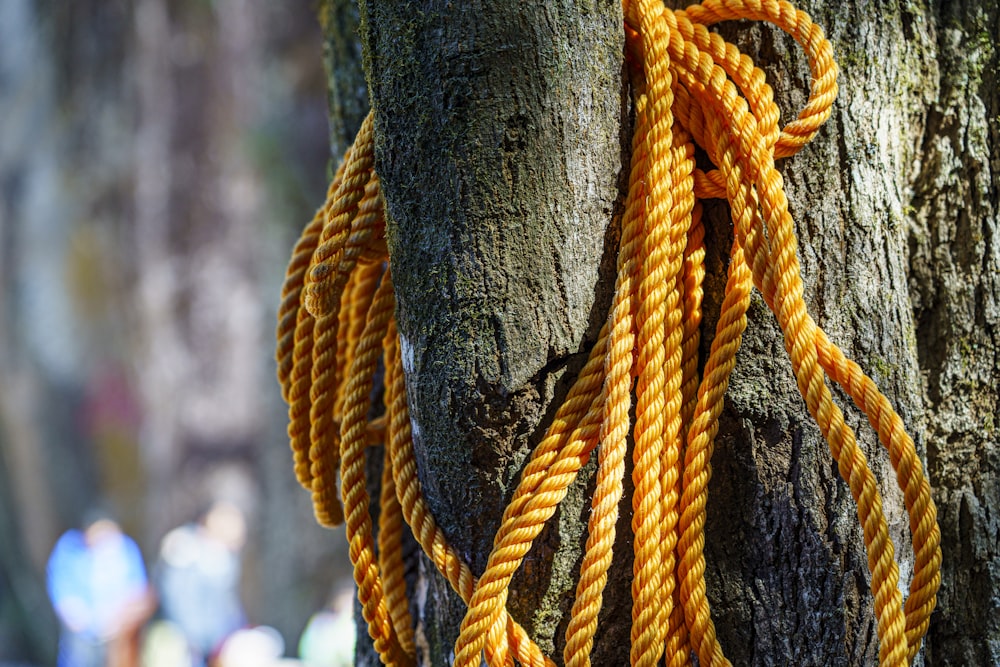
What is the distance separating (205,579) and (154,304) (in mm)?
1444

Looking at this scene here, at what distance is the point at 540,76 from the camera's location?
617 millimetres

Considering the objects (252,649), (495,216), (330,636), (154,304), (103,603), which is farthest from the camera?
(154,304)

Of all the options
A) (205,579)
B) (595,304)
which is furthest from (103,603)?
(595,304)

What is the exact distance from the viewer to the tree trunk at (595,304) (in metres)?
0.61

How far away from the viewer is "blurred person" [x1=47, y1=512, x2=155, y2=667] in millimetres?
3750

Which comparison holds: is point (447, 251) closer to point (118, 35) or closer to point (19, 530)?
point (118, 35)

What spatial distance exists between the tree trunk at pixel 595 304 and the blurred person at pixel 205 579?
3.23 meters

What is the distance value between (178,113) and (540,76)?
4.03 metres

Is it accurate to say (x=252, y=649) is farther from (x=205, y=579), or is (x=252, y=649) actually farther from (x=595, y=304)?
(x=595, y=304)

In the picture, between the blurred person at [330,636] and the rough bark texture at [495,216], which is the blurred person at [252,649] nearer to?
the blurred person at [330,636]

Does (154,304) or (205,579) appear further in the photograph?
(154,304)

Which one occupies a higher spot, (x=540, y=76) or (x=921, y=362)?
(x=540, y=76)

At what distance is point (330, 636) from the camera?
2.98m

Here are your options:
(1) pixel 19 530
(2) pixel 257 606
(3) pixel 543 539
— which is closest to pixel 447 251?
(3) pixel 543 539
